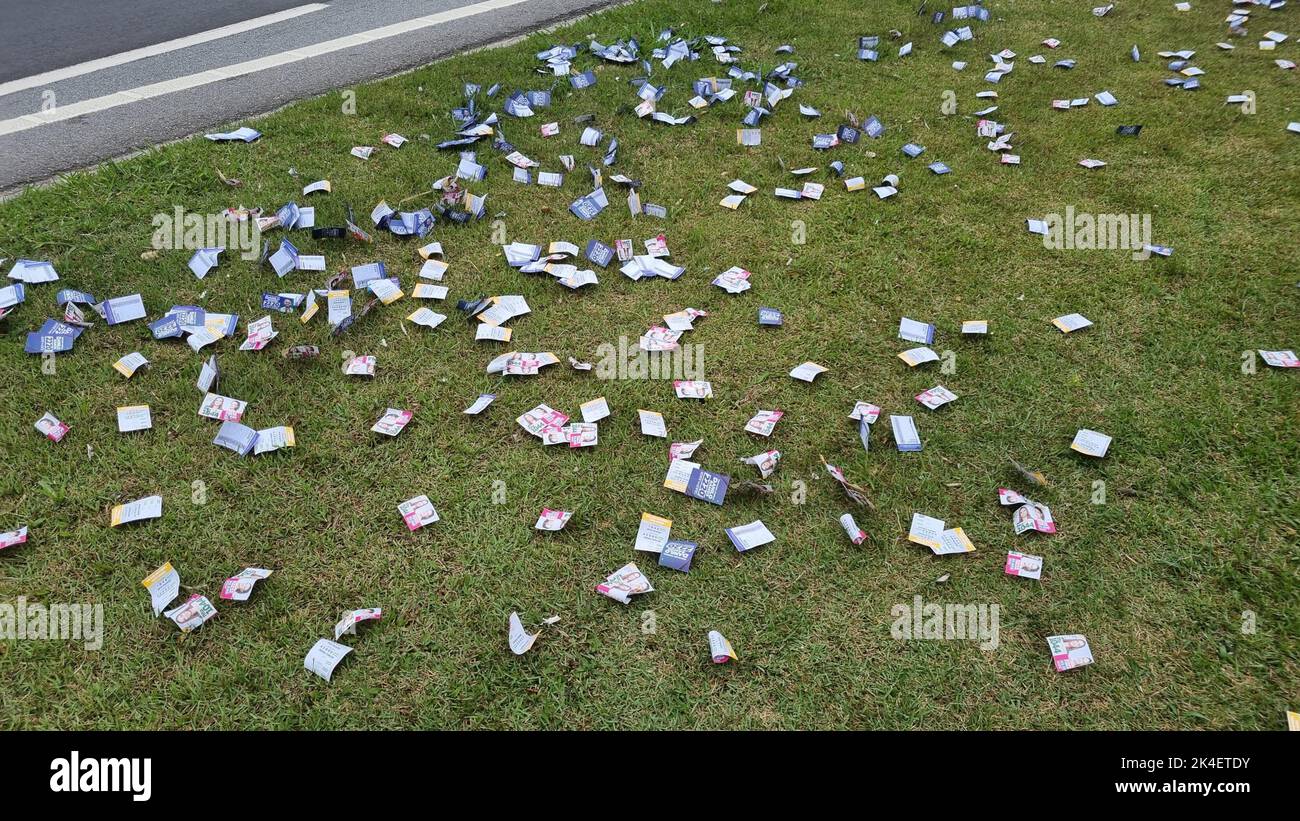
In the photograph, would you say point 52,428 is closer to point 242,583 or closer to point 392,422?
point 242,583

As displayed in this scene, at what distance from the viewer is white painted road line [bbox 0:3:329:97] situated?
19.8 ft

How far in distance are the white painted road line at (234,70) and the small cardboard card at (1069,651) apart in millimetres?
6931

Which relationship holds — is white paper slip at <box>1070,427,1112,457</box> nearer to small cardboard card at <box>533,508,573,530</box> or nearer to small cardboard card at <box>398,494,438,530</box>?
small cardboard card at <box>533,508,573,530</box>

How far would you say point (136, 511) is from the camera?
305cm

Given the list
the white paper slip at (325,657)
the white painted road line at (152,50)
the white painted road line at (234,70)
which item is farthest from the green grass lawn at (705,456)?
the white painted road line at (152,50)

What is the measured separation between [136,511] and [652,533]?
2066 mm

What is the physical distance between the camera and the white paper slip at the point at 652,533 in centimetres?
301

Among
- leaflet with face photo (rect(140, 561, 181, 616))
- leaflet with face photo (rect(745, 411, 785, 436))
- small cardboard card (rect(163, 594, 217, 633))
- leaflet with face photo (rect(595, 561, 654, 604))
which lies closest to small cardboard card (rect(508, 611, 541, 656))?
leaflet with face photo (rect(595, 561, 654, 604))

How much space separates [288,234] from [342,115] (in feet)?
5.37

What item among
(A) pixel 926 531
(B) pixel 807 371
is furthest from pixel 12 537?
(A) pixel 926 531

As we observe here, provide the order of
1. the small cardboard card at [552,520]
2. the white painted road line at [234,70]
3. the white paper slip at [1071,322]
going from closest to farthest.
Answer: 1. the small cardboard card at [552,520]
2. the white paper slip at [1071,322]
3. the white painted road line at [234,70]

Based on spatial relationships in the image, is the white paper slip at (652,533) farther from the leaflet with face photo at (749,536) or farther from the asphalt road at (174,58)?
the asphalt road at (174,58)

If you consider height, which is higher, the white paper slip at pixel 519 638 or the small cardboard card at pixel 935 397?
the small cardboard card at pixel 935 397
